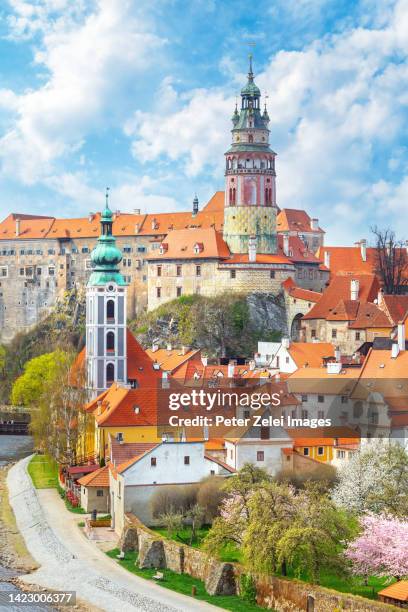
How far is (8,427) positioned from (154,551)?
40550 millimetres

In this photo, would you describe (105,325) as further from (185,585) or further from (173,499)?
(185,585)

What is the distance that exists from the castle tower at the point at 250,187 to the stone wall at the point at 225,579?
42.9 metres

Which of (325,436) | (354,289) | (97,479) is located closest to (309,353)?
(325,436)

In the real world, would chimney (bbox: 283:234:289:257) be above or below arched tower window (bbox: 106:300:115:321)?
above

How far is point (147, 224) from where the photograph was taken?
98.4 meters

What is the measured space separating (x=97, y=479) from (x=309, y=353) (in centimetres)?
1876

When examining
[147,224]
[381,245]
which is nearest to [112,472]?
[381,245]

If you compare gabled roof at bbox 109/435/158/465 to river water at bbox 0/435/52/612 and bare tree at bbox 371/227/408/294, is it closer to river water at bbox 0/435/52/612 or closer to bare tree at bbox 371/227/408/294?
river water at bbox 0/435/52/612

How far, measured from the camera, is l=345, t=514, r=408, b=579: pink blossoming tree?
32500mm

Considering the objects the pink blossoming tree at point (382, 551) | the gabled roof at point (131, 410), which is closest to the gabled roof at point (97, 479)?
the gabled roof at point (131, 410)

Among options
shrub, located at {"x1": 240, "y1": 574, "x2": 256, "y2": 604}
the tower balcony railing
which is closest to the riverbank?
shrub, located at {"x1": 240, "y1": 574, "x2": 256, "y2": 604}

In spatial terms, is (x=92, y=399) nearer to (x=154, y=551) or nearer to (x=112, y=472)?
(x=112, y=472)

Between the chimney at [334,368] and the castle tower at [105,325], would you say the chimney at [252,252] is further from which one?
the chimney at [334,368]

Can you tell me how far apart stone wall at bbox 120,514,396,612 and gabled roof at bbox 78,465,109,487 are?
14.9 feet
